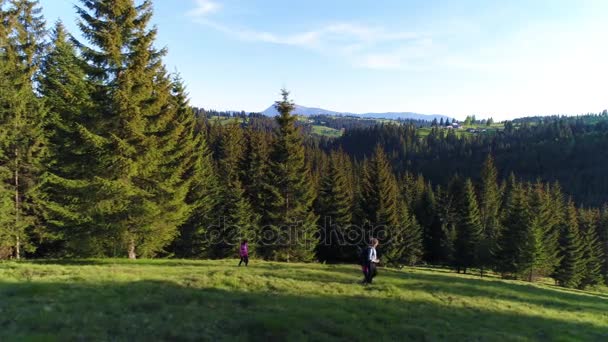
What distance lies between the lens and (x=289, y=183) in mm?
36375

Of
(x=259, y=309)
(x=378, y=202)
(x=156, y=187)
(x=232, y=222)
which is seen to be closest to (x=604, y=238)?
(x=378, y=202)

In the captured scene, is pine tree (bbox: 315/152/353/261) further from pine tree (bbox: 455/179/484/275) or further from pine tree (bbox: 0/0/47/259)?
pine tree (bbox: 0/0/47/259)

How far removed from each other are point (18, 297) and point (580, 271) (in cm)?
7249

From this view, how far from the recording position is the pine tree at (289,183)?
3600 cm

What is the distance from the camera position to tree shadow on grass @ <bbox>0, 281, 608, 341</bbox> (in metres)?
8.60

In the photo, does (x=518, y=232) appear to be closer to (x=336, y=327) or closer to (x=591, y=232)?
(x=591, y=232)

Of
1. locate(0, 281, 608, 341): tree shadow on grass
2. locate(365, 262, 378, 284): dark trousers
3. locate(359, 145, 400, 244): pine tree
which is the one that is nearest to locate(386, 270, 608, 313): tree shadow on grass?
locate(365, 262, 378, 284): dark trousers

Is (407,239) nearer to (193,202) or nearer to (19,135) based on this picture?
(193,202)

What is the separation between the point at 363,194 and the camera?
46094 millimetres

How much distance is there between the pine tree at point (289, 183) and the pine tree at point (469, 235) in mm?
36215

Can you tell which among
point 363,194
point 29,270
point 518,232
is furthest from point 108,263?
point 518,232

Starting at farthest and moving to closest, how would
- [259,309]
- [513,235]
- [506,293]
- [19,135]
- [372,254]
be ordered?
[513,235] → [19,135] → [506,293] → [372,254] → [259,309]

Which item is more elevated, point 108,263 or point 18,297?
point 18,297

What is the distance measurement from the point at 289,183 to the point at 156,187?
50.6ft
